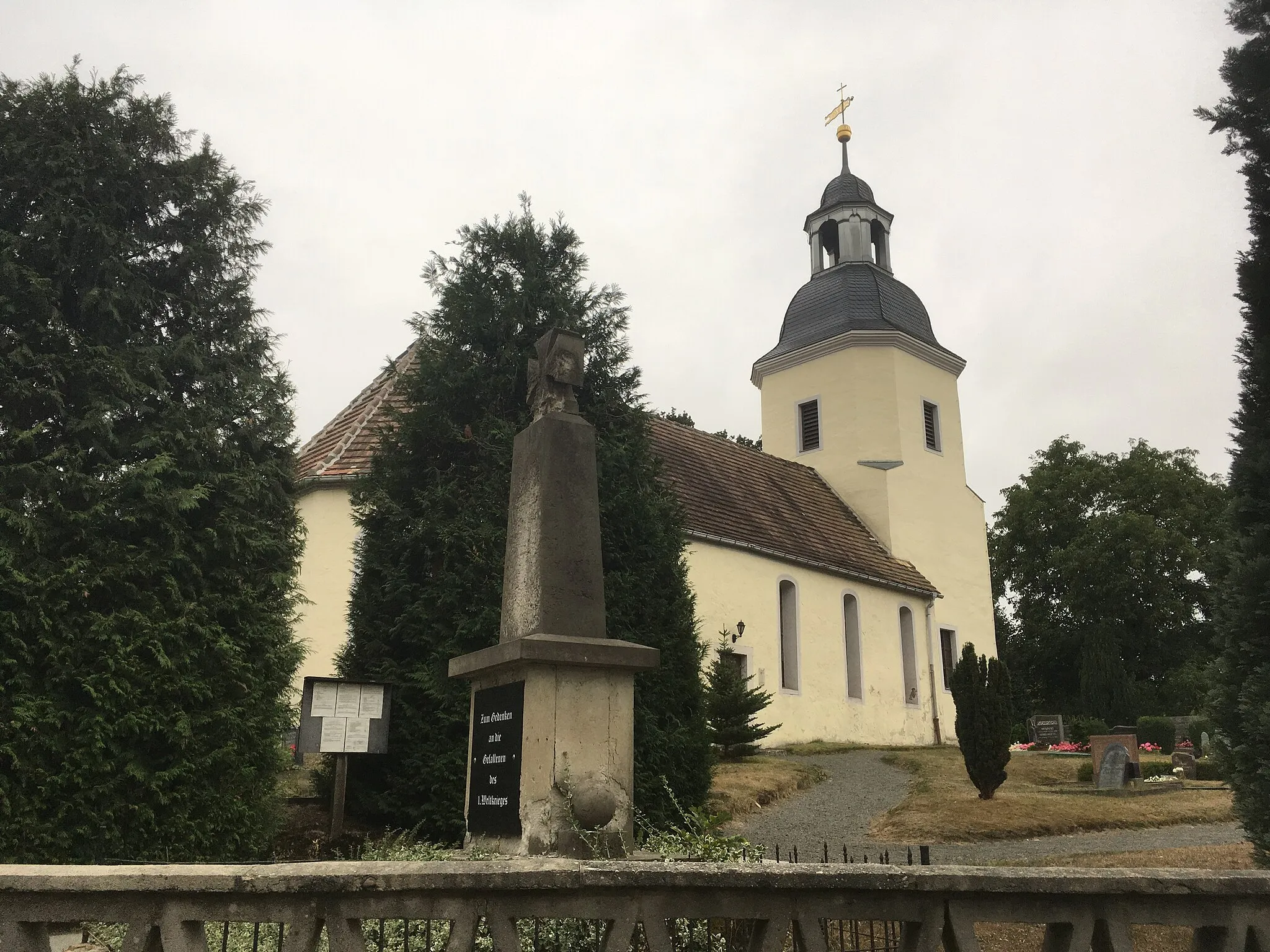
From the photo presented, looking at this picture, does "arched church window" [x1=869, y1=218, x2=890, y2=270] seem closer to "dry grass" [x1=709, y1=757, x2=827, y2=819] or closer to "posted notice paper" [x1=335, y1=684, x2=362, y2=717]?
"dry grass" [x1=709, y1=757, x2=827, y2=819]

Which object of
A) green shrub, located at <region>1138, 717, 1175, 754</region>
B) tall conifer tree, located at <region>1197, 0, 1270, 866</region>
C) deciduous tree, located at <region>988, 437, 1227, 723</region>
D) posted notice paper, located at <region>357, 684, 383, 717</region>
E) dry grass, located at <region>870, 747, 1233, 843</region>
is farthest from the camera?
deciduous tree, located at <region>988, 437, 1227, 723</region>

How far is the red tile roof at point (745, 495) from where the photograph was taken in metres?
17.5

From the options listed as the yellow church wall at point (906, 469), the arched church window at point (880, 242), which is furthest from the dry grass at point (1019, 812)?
the arched church window at point (880, 242)

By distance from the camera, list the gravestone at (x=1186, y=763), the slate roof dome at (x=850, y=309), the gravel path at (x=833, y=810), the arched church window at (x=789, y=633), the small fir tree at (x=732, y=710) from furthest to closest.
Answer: the slate roof dome at (x=850, y=309)
the arched church window at (x=789, y=633)
the gravestone at (x=1186, y=763)
the small fir tree at (x=732, y=710)
the gravel path at (x=833, y=810)

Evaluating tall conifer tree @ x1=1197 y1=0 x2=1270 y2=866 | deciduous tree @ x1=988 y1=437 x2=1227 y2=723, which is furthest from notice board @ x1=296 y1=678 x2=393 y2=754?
deciduous tree @ x1=988 y1=437 x2=1227 y2=723

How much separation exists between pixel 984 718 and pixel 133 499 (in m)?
11.3

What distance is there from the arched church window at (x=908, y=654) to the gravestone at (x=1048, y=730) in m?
4.93

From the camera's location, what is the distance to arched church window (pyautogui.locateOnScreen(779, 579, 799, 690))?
2303 centimetres

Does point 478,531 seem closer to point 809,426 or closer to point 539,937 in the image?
point 539,937

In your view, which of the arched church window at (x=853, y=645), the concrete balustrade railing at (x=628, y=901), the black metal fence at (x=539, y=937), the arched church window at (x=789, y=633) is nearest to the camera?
the concrete balustrade railing at (x=628, y=901)

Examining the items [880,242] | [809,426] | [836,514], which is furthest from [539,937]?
[880,242]

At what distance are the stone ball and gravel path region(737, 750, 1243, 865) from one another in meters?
3.07

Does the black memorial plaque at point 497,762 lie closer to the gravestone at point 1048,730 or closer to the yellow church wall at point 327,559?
the yellow church wall at point 327,559

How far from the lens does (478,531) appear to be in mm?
9672
